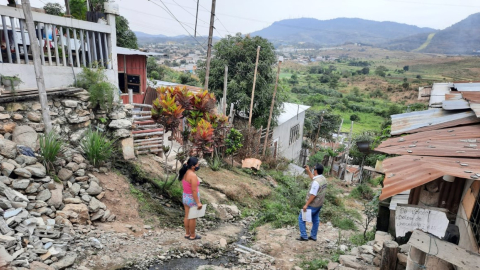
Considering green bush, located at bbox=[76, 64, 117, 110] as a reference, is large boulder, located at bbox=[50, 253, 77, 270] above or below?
below

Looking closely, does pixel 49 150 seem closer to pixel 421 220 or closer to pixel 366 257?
pixel 366 257

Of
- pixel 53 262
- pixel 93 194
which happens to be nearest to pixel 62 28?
pixel 93 194

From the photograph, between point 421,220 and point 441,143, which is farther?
point 441,143

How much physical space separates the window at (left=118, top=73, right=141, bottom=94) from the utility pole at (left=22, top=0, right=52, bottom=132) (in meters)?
9.44

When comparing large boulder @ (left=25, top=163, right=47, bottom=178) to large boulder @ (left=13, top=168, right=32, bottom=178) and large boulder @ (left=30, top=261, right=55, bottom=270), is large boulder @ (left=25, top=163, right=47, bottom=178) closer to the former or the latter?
large boulder @ (left=13, top=168, right=32, bottom=178)

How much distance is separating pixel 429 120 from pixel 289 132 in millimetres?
15085

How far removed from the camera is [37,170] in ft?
17.4

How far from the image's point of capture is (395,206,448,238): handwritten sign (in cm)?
304

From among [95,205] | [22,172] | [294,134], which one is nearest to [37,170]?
[22,172]

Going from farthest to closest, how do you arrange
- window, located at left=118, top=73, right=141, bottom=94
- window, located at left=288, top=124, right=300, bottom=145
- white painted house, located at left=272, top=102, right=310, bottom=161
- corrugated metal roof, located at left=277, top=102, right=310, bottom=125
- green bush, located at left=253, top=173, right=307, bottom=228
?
window, located at left=288, top=124, right=300, bottom=145 → corrugated metal roof, located at left=277, top=102, right=310, bottom=125 → white painted house, located at left=272, top=102, right=310, bottom=161 → window, located at left=118, top=73, right=141, bottom=94 → green bush, located at left=253, top=173, right=307, bottom=228

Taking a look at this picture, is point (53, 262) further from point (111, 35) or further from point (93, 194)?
point (111, 35)

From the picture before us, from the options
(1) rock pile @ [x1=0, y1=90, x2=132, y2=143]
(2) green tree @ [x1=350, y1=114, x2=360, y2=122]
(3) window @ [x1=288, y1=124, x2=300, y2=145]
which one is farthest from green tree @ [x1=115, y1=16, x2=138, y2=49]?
(2) green tree @ [x1=350, y1=114, x2=360, y2=122]

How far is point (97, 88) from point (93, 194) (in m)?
2.93

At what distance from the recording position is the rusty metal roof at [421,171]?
238cm
